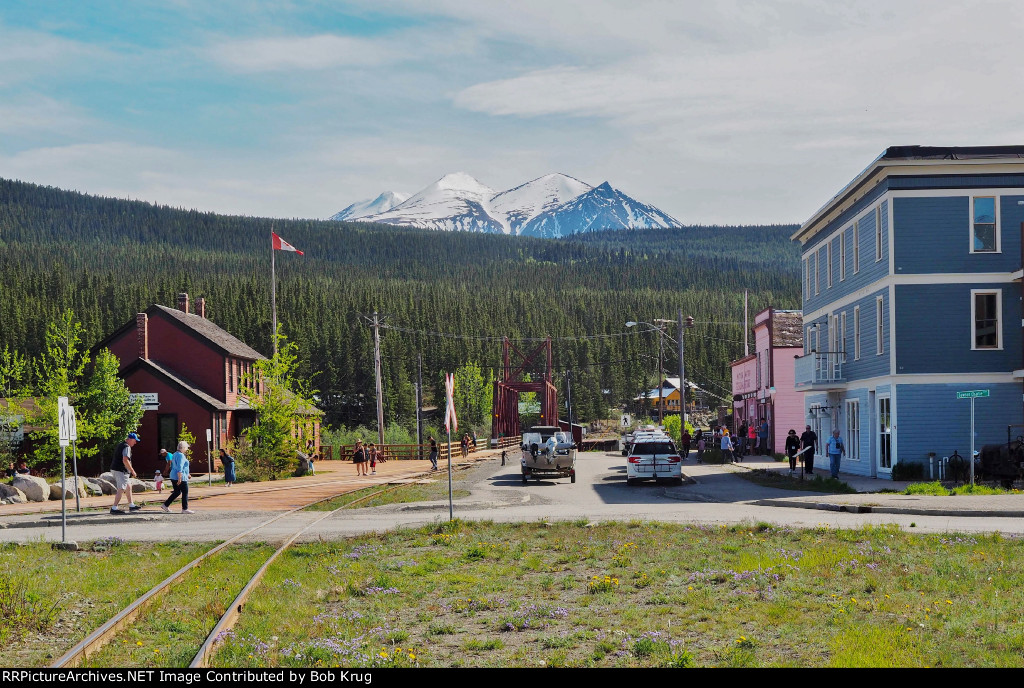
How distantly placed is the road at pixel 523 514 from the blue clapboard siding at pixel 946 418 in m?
4.58

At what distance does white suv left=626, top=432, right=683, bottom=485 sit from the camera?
112ft

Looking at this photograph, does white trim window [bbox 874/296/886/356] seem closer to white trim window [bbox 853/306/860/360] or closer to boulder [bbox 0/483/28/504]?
white trim window [bbox 853/306/860/360]

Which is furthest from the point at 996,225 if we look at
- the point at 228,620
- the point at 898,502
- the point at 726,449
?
the point at 228,620

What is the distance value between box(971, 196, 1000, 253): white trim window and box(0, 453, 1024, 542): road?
387 inches

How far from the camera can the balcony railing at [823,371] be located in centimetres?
3834

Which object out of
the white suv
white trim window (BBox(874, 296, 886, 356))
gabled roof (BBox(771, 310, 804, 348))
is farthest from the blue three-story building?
gabled roof (BBox(771, 310, 804, 348))

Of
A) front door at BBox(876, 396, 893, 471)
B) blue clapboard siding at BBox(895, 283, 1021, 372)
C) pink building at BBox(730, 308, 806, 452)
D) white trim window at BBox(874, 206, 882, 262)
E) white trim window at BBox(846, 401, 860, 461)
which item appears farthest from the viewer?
pink building at BBox(730, 308, 806, 452)

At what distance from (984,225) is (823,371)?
29.6 feet

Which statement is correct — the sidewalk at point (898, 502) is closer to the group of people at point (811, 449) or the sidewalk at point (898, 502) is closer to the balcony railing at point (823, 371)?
the group of people at point (811, 449)

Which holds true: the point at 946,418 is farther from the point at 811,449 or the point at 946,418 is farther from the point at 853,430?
the point at 853,430

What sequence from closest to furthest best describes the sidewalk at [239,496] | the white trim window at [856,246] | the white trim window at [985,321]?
the sidewalk at [239,496] < the white trim window at [985,321] < the white trim window at [856,246]

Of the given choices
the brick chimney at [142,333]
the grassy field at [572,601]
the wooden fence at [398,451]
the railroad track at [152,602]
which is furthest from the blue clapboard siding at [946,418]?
the wooden fence at [398,451]

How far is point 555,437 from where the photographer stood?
39281 mm

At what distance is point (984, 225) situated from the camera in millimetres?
32219
